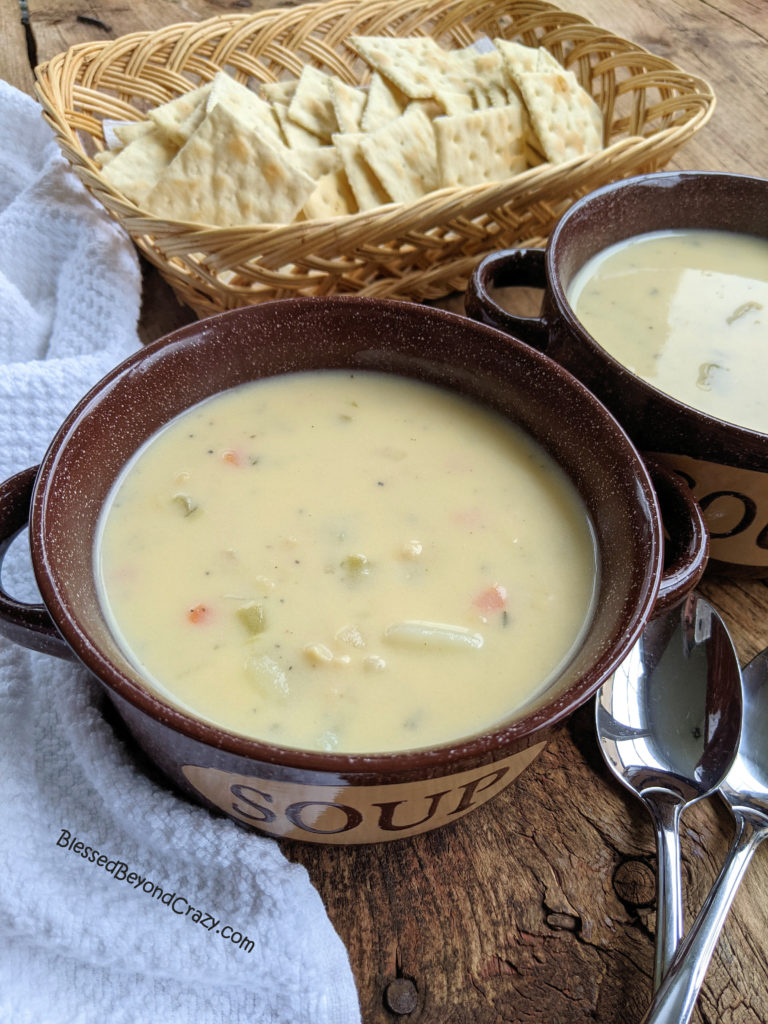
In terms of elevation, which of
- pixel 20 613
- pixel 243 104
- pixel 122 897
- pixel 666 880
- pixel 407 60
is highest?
pixel 407 60

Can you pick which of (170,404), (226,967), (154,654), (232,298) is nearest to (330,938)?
(226,967)

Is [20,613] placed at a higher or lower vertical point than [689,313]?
lower

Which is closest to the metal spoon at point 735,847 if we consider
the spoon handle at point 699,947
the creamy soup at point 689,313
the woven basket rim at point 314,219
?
the spoon handle at point 699,947

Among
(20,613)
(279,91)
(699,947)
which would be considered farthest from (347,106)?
(699,947)

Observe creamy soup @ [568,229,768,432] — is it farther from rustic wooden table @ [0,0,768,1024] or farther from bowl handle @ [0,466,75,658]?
bowl handle @ [0,466,75,658]

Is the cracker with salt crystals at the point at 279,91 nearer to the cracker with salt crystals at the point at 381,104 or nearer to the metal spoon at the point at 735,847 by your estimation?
the cracker with salt crystals at the point at 381,104

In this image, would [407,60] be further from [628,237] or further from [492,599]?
[492,599]
